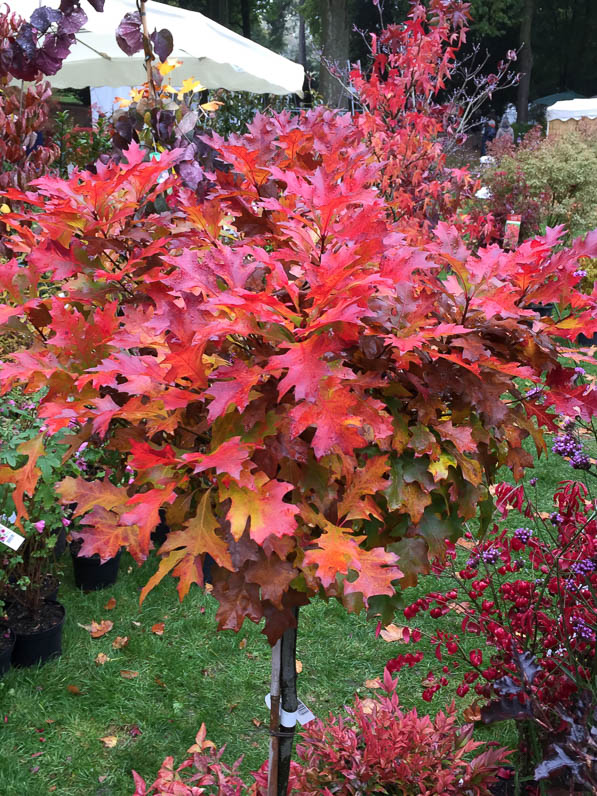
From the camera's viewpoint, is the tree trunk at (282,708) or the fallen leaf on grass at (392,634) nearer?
the tree trunk at (282,708)

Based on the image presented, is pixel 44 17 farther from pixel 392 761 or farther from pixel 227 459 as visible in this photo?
pixel 392 761

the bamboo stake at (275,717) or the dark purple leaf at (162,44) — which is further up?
the dark purple leaf at (162,44)

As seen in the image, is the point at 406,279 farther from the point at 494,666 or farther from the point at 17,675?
the point at 17,675

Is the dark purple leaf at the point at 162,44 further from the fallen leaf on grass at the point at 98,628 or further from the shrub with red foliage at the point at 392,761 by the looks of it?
the fallen leaf on grass at the point at 98,628

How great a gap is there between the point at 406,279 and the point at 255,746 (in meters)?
2.17

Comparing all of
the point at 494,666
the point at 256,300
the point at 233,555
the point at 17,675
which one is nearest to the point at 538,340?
the point at 256,300

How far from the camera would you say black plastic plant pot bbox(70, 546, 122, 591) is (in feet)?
11.2

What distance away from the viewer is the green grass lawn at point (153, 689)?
2514 mm

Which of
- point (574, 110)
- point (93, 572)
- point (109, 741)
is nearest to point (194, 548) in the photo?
point (109, 741)

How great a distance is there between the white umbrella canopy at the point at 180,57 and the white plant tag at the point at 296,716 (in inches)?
253

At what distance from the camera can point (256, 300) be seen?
90 cm

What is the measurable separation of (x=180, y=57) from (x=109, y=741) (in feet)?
22.5

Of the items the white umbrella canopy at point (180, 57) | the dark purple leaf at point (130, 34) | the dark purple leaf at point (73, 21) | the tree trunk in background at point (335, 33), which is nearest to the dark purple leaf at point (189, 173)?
the dark purple leaf at point (130, 34)

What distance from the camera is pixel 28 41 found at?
2.54 m
